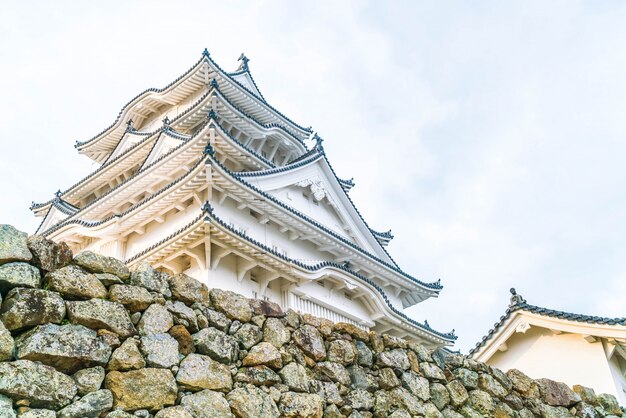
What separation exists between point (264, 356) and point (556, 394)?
4.29 metres

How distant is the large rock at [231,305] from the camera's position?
16.0 feet

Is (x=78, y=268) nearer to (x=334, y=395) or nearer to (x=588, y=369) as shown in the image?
(x=334, y=395)

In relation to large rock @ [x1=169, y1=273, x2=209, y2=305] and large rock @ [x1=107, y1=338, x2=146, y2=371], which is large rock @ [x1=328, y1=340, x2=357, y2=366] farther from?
large rock @ [x1=107, y1=338, x2=146, y2=371]

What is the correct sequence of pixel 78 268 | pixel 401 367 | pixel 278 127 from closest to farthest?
1. pixel 78 268
2. pixel 401 367
3. pixel 278 127

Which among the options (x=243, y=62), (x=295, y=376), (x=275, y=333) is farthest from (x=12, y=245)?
(x=243, y=62)

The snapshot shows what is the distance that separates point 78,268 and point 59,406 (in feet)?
3.27

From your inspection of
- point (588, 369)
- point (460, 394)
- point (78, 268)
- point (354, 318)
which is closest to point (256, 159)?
point (354, 318)

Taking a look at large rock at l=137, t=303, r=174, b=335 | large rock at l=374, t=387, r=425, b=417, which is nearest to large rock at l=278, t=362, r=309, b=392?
large rock at l=374, t=387, r=425, b=417

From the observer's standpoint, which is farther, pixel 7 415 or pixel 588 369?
pixel 588 369

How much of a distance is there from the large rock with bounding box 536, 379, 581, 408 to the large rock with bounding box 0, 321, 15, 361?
6038 millimetres

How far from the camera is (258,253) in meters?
12.7

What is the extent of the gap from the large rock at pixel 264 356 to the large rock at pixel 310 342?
0.36 metres

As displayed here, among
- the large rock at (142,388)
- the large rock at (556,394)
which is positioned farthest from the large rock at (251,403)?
the large rock at (556,394)

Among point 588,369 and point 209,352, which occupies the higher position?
point 588,369
